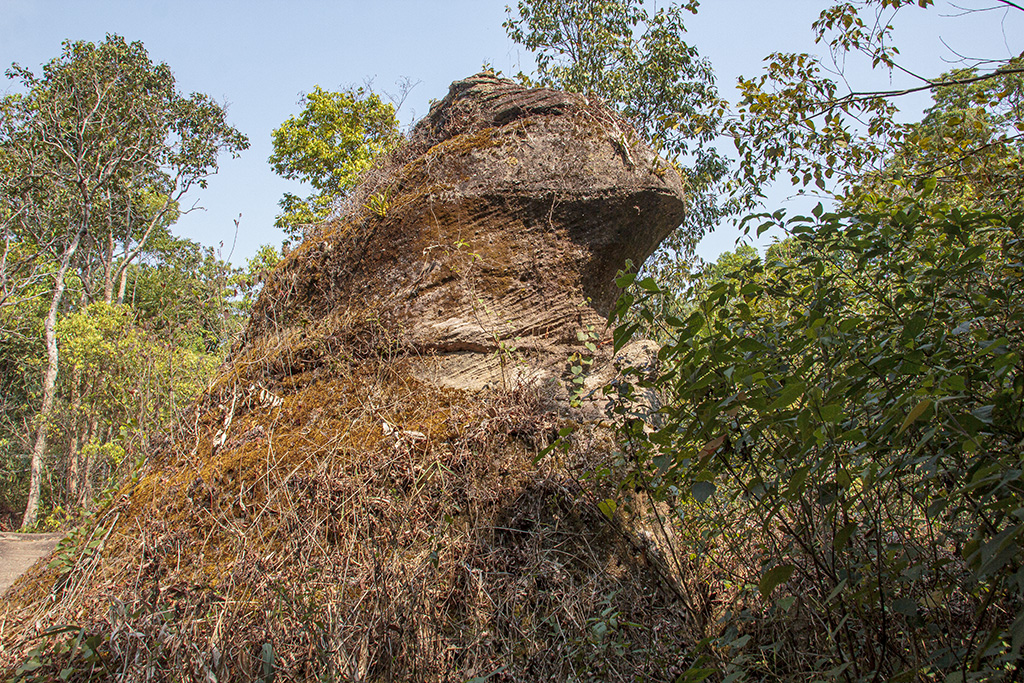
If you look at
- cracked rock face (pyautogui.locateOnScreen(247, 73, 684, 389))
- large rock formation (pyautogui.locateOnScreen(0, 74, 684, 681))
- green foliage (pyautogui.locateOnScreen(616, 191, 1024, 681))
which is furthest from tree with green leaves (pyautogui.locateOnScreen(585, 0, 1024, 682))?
cracked rock face (pyautogui.locateOnScreen(247, 73, 684, 389))

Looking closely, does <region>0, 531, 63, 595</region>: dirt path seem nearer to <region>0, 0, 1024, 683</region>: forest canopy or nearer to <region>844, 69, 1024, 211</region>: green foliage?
<region>0, 0, 1024, 683</region>: forest canopy

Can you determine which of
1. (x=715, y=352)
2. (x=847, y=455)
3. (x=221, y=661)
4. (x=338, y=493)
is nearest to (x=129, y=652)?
(x=221, y=661)

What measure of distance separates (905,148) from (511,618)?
181 inches

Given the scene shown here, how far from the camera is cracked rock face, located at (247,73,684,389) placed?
500 cm

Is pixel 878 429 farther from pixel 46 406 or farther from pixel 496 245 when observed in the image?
pixel 46 406

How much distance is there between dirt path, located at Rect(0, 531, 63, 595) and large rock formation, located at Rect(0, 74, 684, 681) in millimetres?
1979

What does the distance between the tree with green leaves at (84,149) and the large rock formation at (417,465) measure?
53.0 ft

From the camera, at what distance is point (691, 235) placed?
664 inches

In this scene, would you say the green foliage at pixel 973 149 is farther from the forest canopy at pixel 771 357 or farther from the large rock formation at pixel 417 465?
the large rock formation at pixel 417 465

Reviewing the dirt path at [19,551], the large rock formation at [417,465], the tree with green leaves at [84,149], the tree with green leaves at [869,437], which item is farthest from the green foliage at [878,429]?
the tree with green leaves at [84,149]

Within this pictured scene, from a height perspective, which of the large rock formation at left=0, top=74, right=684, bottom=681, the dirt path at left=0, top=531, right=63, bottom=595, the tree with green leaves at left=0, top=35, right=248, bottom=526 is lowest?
the dirt path at left=0, top=531, right=63, bottom=595

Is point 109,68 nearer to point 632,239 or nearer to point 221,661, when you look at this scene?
point 632,239

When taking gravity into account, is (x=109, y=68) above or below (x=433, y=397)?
above

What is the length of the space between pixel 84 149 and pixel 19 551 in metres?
18.7
